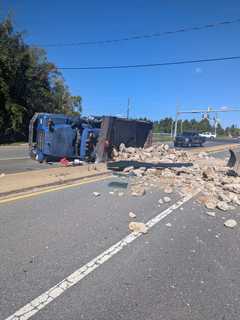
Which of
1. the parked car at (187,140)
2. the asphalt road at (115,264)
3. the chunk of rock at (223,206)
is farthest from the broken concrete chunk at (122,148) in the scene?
the parked car at (187,140)

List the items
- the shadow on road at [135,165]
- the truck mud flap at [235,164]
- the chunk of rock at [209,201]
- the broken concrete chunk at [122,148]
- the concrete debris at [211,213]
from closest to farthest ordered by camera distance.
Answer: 1. the concrete debris at [211,213]
2. the chunk of rock at [209,201]
3. the truck mud flap at [235,164]
4. the shadow on road at [135,165]
5. the broken concrete chunk at [122,148]

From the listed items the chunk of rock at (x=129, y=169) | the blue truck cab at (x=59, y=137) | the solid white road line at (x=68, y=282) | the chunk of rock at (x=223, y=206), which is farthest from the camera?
the blue truck cab at (x=59, y=137)

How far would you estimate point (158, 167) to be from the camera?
13500 millimetres

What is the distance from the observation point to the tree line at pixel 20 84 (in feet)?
100.0

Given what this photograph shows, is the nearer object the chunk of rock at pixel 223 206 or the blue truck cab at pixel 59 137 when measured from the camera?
the chunk of rock at pixel 223 206

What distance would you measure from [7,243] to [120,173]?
7.77 metres

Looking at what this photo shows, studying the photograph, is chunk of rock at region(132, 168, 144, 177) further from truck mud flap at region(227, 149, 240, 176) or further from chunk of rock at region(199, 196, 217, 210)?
chunk of rock at region(199, 196, 217, 210)

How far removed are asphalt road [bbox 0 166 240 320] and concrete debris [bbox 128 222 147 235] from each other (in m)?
0.11

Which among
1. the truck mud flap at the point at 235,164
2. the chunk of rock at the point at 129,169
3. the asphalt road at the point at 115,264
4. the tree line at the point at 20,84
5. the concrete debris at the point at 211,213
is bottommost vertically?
the concrete debris at the point at 211,213

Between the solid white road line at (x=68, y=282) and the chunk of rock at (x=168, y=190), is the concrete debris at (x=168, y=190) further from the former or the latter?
the solid white road line at (x=68, y=282)

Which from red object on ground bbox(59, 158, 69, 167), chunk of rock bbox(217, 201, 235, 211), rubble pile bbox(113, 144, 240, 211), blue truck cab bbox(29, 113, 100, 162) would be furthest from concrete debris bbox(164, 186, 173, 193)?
blue truck cab bbox(29, 113, 100, 162)

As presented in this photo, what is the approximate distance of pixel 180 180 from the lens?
1095 centimetres

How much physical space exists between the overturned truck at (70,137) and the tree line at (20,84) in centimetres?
1708

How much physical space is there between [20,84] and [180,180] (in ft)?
87.8
